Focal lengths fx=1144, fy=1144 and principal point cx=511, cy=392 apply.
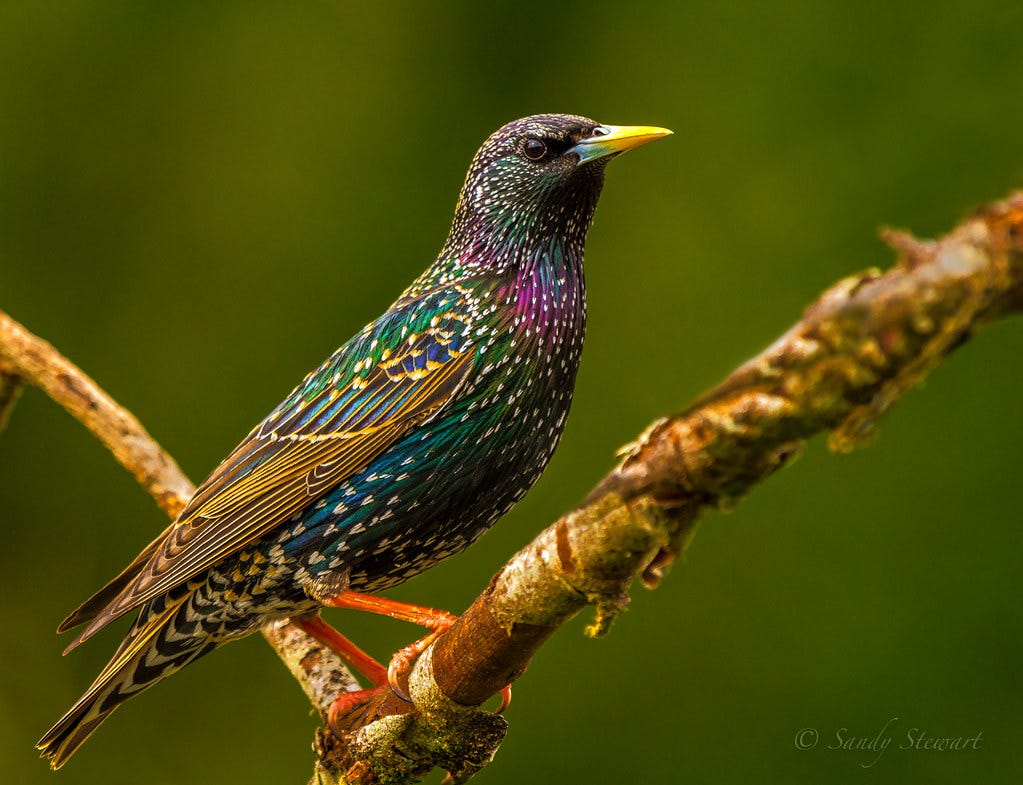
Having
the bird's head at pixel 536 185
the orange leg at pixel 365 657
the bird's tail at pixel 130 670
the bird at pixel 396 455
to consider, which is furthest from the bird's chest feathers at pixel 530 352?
the bird's tail at pixel 130 670

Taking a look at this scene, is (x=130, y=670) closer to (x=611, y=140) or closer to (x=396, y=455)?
(x=396, y=455)

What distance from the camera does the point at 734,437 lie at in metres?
1.47

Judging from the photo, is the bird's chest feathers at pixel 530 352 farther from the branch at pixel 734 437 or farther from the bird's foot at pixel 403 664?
the branch at pixel 734 437

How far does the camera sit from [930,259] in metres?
1.31

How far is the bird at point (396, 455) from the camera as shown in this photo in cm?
283

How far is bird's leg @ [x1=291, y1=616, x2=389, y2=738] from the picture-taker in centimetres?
277

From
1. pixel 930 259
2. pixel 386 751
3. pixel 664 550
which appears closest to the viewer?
pixel 930 259

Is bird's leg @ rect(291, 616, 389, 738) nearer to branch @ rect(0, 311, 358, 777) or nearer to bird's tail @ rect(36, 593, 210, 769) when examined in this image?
branch @ rect(0, 311, 358, 777)

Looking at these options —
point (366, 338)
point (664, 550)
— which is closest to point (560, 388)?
point (366, 338)

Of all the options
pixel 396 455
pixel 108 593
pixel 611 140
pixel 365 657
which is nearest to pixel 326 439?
pixel 396 455

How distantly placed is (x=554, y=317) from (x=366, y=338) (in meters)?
0.55

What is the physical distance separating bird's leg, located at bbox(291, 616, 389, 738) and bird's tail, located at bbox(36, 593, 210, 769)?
31cm

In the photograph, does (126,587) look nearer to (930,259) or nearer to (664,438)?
(664,438)

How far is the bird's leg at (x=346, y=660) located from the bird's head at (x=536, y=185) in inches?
44.8
